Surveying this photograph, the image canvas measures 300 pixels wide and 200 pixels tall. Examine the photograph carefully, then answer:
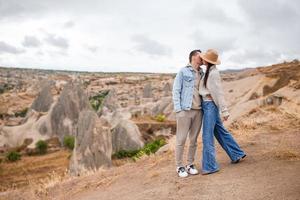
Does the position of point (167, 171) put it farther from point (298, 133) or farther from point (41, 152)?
point (41, 152)

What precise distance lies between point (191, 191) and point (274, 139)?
3.42 m

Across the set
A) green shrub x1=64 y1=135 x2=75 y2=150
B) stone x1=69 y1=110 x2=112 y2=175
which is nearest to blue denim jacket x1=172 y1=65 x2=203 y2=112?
stone x1=69 y1=110 x2=112 y2=175

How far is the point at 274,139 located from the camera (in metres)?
9.82

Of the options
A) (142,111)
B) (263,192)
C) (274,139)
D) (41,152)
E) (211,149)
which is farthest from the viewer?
(142,111)

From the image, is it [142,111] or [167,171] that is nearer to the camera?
[167,171]

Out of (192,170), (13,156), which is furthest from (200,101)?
(13,156)

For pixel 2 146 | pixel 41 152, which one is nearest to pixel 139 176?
pixel 41 152

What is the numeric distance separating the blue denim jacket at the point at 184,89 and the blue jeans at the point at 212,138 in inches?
11.4

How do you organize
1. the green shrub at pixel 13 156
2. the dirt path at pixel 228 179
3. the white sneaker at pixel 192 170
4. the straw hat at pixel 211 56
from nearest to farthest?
the dirt path at pixel 228 179 → the straw hat at pixel 211 56 → the white sneaker at pixel 192 170 → the green shrub at pixel 13 156

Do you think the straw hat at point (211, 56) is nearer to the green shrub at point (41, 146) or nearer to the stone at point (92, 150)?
the stone at point (92, 150)

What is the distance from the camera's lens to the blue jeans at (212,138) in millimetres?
7410

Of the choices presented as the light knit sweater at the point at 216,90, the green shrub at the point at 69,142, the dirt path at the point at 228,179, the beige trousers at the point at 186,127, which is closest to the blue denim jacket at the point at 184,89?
the beige trousers at the point at 186,127

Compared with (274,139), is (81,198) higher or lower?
lower

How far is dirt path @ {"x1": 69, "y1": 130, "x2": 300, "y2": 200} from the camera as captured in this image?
652 centimetres
